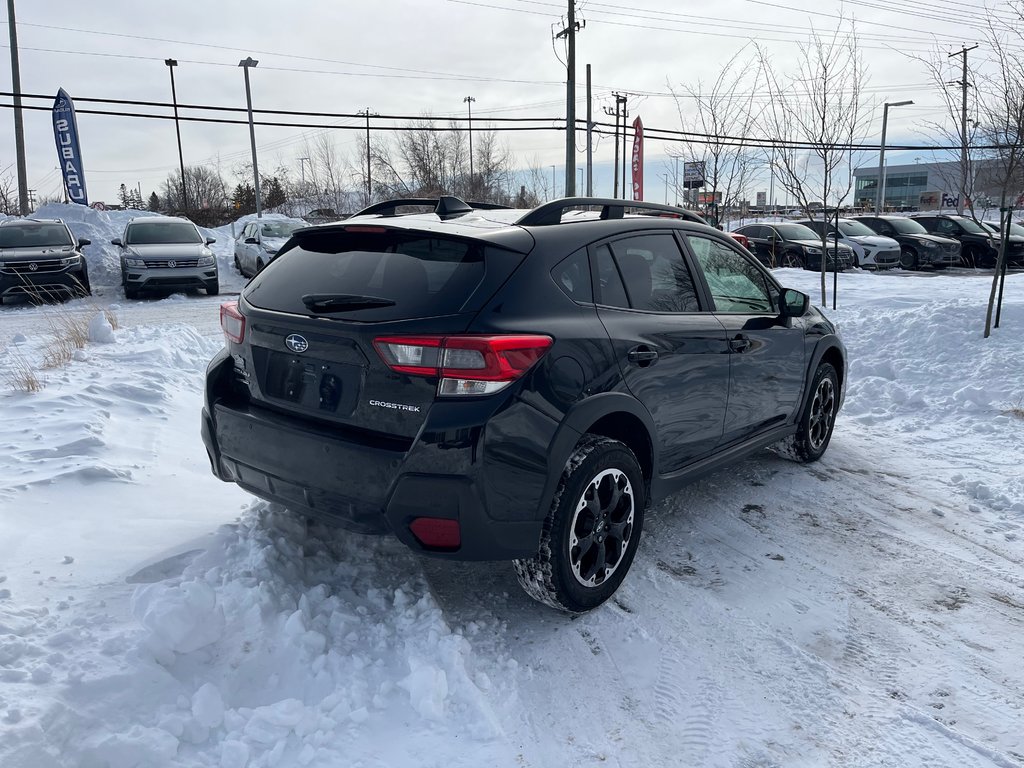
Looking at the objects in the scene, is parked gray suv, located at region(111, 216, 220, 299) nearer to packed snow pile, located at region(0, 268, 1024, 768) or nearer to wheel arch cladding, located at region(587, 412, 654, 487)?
packed snow pile, located at region(0, 268, 1024, 768)

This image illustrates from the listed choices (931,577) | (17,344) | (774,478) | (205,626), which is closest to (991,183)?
(774,478)

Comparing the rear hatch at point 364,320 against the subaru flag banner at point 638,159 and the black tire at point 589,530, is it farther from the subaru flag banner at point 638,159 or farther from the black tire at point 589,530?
the subaru flag banner at point 638,159

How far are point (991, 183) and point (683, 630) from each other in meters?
9.44

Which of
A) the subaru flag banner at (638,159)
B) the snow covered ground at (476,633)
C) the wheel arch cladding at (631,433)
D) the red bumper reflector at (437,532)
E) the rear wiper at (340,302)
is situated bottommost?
the snow covered ground at (476,633)

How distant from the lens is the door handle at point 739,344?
13.6ft

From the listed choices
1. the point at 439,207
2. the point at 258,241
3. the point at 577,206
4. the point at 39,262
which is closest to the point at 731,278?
the point at 577,206

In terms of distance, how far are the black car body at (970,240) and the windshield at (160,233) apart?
2144 cm

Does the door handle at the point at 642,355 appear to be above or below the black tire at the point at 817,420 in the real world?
above

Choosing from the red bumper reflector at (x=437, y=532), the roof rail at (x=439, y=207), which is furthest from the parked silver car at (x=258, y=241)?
the red bumper reflector at (x=437, y=532)

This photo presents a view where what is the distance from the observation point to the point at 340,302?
9.86 ft

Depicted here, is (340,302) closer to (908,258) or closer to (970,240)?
(908,258)

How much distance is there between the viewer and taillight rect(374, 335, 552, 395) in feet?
8.92

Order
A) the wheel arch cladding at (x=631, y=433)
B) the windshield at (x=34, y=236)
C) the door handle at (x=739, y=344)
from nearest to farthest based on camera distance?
the wheel arch cladding at (x=631, y=433)
the door handle at (x=739, y=344)
the windshield at (x=34, y=236)

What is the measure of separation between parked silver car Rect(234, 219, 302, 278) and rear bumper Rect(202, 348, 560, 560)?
51.3 ft
